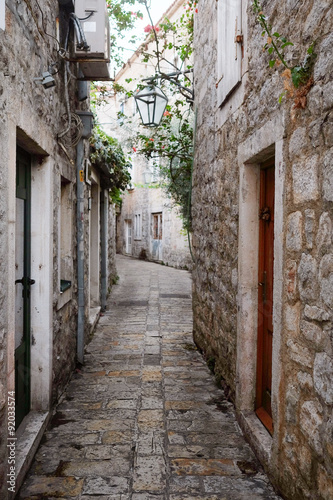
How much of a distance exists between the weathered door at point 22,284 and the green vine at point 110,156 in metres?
2.86

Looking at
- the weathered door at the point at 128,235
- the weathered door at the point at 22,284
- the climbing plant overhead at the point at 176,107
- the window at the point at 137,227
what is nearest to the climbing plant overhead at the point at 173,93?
the climbing plant overhead at the point at 176,107

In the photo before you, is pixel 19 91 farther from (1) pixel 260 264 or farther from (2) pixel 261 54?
(1) pixel 260 264

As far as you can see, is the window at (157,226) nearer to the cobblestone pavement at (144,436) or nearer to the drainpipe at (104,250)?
the drainpipe at (104,250)

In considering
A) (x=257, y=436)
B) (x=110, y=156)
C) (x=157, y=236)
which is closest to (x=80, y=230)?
(x=257, y=436)

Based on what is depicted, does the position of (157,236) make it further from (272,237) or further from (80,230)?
(272,237)

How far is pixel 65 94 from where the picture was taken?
4004 millimetres

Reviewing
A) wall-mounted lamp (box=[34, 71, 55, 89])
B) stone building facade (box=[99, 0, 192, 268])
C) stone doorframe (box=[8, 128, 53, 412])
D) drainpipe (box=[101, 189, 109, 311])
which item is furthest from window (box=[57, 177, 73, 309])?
stone building facade (box=[99, 0, 192, 268])

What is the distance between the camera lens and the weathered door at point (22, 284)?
308cm

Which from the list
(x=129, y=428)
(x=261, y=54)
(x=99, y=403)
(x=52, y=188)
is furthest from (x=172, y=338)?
(x=261, y=54)

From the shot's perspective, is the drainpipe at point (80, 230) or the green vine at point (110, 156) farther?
the green vine at point (110, 156)

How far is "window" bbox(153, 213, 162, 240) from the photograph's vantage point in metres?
17.8

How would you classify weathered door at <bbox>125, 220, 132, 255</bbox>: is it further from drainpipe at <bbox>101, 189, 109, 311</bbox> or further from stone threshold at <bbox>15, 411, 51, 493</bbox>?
stone threshold at <bbox>15, 411, 51, 493</bbox>

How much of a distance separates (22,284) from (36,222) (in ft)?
1.63

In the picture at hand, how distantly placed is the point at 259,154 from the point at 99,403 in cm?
250
